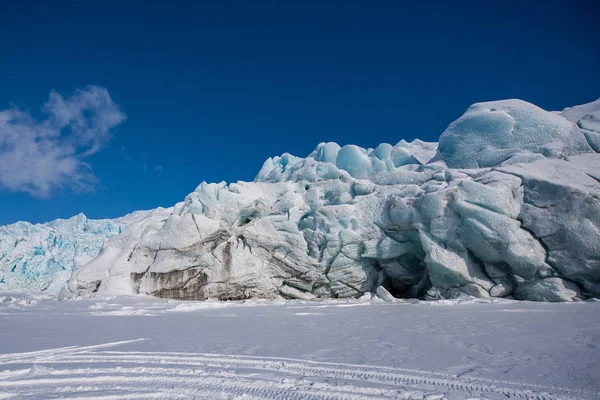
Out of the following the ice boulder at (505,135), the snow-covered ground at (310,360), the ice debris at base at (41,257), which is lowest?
the snow-covered ground at (310,360)

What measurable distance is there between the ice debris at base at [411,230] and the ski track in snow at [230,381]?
9.58 meters

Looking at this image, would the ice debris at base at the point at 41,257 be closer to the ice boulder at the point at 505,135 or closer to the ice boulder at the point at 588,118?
the ice boulder at the point at 505,135

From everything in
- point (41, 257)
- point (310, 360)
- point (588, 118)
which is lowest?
point (310, 360)

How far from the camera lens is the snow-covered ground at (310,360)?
2773 mm

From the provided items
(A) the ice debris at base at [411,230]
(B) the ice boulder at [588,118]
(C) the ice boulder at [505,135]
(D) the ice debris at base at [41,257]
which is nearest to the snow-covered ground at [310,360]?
(A) the ice debris at base at [411,230]

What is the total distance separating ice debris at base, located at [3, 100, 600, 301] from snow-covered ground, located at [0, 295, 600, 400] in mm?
5621

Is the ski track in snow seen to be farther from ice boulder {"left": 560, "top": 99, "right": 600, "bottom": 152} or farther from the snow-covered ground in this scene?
ice boulder {"left": 560, "top": 99, "right": 600, "bottom": 152}

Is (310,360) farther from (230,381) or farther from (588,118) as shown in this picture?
(588,118)

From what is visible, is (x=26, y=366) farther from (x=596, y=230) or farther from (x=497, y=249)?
(x=596, y=230)

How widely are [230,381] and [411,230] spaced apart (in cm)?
1160

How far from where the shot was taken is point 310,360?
372 cm

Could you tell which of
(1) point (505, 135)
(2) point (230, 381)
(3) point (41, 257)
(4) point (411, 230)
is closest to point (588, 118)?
(1) point (505, 135)

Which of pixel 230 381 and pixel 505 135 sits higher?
pixel 505 135

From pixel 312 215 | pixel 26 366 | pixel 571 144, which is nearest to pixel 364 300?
pixel 312 215
